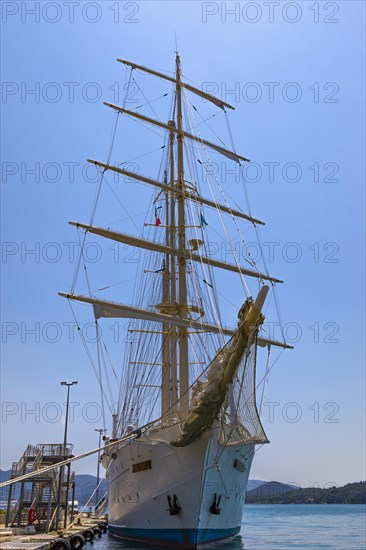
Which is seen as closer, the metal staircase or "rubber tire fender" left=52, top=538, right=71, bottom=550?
"rubber tire fender" left=52, top=538, right=71, bottom=550

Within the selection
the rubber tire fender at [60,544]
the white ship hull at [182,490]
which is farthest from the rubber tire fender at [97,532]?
the rubber tire fender at [60,544]

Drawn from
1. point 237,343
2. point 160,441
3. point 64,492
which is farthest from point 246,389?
point 64,492

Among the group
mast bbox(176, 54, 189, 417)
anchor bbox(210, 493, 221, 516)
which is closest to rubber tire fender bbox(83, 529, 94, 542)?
mast bbox(176, 54, 189, 417)

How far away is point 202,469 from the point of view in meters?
24.0

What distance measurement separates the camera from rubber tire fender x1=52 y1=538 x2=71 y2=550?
2366cm

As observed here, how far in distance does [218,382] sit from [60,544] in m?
9.04

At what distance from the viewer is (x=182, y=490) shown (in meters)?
24.4

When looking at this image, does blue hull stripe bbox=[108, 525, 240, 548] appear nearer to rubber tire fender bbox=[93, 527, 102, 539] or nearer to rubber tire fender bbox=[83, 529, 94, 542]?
rubber tire fender bbox=[83, 529, 94, 542]

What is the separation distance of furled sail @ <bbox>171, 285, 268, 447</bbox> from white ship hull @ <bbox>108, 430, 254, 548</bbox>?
661 mm

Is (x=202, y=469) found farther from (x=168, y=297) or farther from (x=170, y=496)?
(x=168, y=297)

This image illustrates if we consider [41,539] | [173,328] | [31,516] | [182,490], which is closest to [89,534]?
[31,516]

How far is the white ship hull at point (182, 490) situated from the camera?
2417cm

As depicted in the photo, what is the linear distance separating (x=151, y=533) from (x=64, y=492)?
1109 centimetres

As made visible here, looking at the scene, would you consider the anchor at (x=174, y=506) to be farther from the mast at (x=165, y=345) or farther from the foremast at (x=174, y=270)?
the mast at (x=165, y=345)
